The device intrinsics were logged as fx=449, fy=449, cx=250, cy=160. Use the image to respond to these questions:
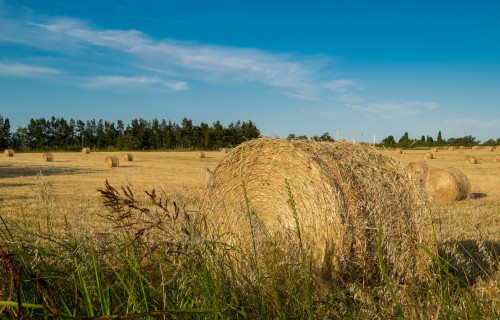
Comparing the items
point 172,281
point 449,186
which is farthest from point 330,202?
point 449,186

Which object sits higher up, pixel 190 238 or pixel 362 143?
pixel 362 143

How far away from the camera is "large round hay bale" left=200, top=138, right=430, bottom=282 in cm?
564

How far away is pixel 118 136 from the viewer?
97750mm

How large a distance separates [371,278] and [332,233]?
79 centimetres

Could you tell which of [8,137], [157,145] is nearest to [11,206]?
[157,145]

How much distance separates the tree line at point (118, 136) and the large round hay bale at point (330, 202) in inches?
3148

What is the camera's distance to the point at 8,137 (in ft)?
307

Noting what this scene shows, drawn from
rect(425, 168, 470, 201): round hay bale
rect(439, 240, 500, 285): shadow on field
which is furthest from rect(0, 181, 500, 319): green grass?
rect(425, 168, 470, 201): round hay bale

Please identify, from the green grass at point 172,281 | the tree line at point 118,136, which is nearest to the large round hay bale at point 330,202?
the green grass at point 172,281

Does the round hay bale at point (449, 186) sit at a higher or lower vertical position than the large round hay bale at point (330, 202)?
lower

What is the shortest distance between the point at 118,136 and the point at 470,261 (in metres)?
98.4

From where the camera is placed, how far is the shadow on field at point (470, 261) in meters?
2.80

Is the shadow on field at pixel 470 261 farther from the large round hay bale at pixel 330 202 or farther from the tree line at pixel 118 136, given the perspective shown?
the tree line at pixel 118 136

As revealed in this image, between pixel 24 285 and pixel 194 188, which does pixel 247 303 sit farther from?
pixel 194 188
